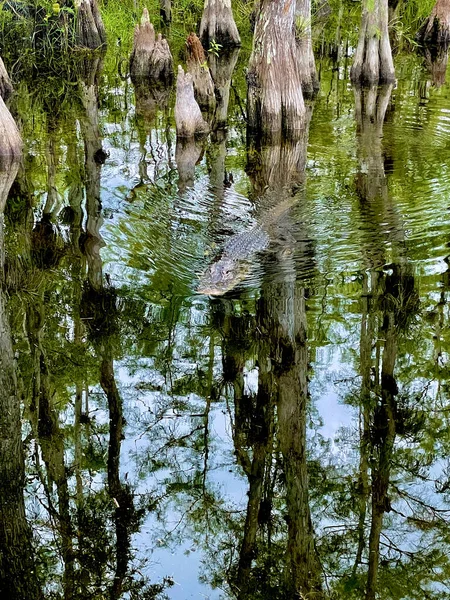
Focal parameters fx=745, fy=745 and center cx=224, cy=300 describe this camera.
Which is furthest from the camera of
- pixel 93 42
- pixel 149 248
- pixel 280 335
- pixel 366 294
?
pixel 93 42

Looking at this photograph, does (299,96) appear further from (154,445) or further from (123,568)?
(123,568)

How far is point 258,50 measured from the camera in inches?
456

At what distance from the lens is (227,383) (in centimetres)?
584

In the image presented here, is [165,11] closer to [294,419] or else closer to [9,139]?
[9,139]

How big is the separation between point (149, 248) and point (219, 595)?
15.2 feet

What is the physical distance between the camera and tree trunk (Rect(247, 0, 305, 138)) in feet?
37.2

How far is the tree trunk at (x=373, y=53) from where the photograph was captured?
46.6 feet

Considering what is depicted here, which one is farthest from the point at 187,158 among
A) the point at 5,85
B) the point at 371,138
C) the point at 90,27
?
the point at 90,27

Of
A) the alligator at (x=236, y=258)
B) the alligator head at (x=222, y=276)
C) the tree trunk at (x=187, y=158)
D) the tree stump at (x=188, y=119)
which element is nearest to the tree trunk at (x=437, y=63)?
the tree stump at (x=188, y=119)

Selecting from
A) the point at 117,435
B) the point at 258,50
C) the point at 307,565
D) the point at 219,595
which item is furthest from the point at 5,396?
the point at 258,50

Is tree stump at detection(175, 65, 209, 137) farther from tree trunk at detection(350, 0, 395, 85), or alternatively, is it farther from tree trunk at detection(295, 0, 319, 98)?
tree trunk at detection(350, 0, 395, 85)

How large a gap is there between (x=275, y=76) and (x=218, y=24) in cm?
941

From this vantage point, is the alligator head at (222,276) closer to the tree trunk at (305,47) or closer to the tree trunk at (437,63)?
the tree trunk at (305,47)

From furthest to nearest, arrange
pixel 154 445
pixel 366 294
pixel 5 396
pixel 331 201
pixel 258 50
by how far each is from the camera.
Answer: pixel 258 50
pixel 331 201
pixel 366 294
pixel 154 445
pixel 5 396
